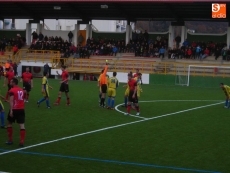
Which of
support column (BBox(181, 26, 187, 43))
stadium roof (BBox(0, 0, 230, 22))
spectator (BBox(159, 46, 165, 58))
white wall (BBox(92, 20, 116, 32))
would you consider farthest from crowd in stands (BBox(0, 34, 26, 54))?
support column (BBox(181, 26, 187, 43))

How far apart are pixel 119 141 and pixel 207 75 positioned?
27806 mm

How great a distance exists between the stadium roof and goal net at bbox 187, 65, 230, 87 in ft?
20.6

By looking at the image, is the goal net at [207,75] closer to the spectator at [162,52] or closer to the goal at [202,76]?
the goal at [202,76]

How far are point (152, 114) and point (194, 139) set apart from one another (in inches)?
236

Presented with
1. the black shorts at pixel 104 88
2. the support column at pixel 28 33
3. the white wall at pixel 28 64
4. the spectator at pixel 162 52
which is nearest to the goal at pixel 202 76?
the spectator at pixel 162 52

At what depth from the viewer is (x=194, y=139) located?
48.9 feet

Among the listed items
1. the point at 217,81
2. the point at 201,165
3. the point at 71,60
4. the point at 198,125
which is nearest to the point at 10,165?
the point at 201,165

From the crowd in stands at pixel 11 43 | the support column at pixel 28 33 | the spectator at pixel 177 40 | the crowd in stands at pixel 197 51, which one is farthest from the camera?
the support column at pixel 28 33

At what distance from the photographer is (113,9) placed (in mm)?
50438

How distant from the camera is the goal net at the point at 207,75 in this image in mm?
39750

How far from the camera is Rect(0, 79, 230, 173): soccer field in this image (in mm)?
11281

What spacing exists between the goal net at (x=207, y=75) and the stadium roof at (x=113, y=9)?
20.6ft

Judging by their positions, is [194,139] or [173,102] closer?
[194,139]

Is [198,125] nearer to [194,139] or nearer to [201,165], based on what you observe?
[194,139]
